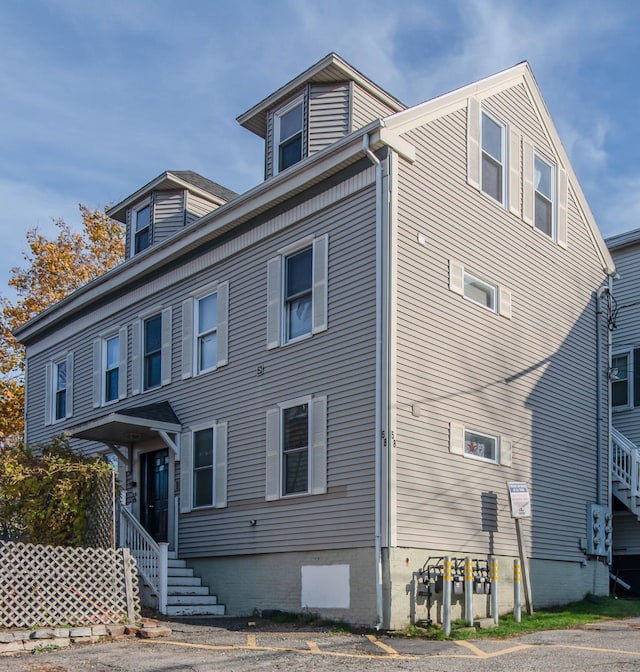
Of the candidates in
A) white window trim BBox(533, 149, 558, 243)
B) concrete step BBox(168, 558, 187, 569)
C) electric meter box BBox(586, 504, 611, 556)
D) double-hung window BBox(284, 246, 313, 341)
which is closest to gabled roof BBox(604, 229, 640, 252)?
white window trim BBox(533, 149, 558, 243)

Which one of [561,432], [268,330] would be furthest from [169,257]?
[561,432]

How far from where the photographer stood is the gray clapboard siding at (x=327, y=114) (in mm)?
17109

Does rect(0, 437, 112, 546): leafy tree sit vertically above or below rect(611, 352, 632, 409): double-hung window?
below

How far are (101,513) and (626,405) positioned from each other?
40.5 ft

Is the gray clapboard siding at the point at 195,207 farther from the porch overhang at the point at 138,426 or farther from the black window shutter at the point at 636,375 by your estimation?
the black window shutter at the point at 636,375

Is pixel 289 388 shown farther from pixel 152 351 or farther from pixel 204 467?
pixel 152 351

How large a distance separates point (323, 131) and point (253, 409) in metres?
5.55

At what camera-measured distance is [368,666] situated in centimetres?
981

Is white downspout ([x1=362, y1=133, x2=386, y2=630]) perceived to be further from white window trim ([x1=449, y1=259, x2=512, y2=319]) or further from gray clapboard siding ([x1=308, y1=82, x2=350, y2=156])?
gray clapboard siding ([x1=308, y1=82, x2=350, y2=156])

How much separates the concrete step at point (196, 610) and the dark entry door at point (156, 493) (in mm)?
2774

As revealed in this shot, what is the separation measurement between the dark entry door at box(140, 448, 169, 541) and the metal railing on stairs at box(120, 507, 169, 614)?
1662 millimetres

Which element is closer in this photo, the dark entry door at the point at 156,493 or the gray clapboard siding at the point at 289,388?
the gray clapboard siding at the point at 289,388

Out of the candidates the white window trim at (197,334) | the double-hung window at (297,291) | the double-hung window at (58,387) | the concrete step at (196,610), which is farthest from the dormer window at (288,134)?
the concrete step at (196,610)

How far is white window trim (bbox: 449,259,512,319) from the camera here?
A: 15.1 metres
